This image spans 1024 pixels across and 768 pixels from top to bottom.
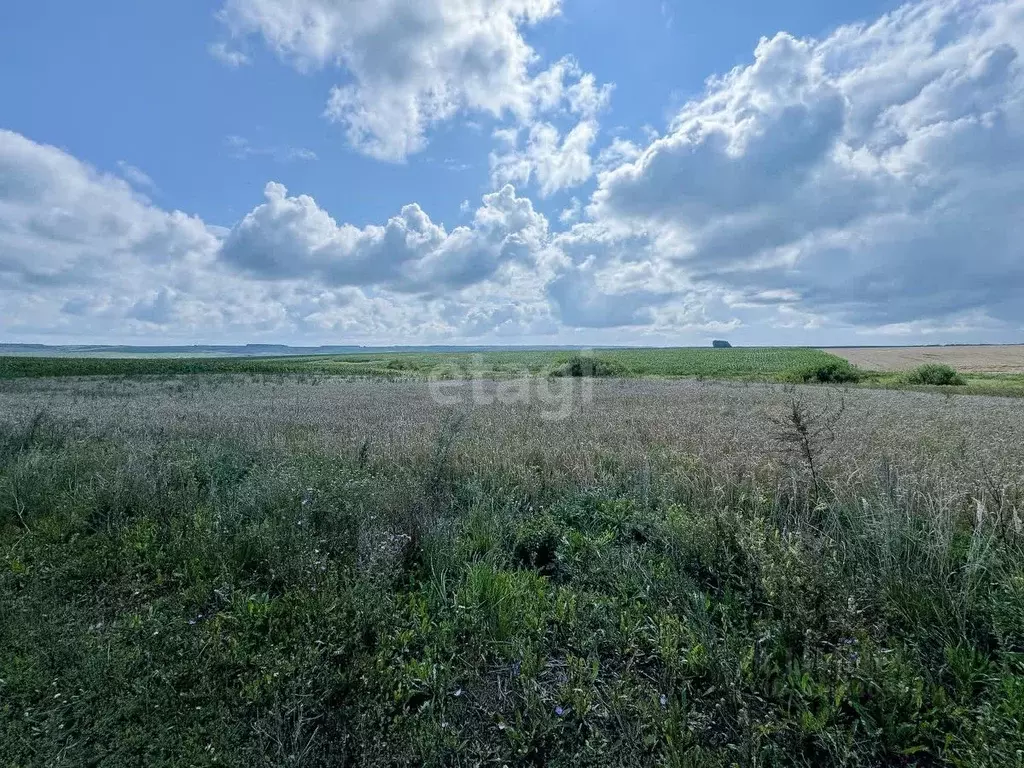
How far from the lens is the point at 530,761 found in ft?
8.25

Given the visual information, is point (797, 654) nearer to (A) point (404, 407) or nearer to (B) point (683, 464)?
(B) point (683, 464)

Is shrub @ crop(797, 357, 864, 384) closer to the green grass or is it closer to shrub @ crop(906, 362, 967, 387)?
the green grass

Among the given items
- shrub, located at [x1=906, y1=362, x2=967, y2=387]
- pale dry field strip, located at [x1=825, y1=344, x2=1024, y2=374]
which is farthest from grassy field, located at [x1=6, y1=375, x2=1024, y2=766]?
pale dry field strip, located at [x1=825, y1=344, x2=1024, y2=374]

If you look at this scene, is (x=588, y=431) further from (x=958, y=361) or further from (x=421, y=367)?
(x=958, y=361)

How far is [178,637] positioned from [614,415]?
10.3m

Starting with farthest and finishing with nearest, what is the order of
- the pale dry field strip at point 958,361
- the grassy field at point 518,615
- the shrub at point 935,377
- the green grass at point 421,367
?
the pale dry field strip at point 958,361
the green grass at point 421,367
the shrub at point 935,377
the grassy field at point 518,615

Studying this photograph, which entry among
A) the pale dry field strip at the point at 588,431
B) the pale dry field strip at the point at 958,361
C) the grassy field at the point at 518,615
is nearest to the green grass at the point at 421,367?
the pale dry field strip at the point at 958,361

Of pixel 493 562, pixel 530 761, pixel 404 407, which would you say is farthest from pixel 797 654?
pixel 404 407

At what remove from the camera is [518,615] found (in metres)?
3.48

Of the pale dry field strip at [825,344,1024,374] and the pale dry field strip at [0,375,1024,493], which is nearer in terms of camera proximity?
the pale dry field strip at [0,375,1024,493]

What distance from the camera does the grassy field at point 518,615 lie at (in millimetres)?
2545

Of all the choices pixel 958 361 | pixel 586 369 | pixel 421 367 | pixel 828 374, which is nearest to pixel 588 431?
pixel 586 369

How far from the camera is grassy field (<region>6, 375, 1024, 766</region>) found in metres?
2.54

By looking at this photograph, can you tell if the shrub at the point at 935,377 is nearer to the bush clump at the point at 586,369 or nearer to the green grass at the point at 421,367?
the green grass at the point at 421,367
